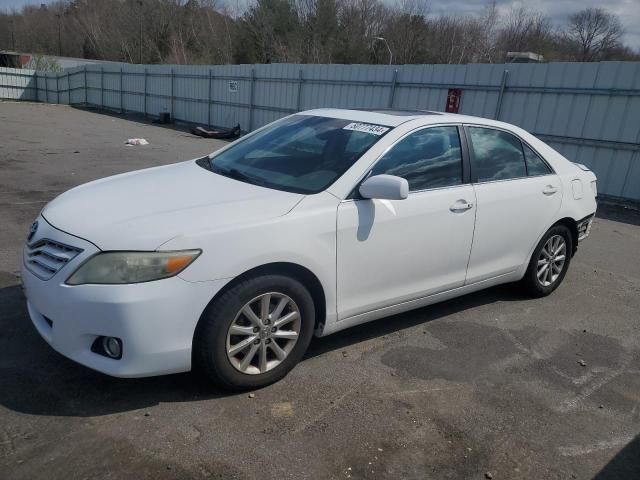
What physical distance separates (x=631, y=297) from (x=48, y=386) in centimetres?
512

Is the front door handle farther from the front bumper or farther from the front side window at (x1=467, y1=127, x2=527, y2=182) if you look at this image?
the front bumper

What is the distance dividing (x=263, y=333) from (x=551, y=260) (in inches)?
121

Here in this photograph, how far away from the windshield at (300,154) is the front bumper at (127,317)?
1.01 meters

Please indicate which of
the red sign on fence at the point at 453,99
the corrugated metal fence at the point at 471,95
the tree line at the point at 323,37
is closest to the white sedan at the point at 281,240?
the corrugated metal fence at the point at 471,95

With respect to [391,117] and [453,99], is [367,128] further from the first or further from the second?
[453,99]

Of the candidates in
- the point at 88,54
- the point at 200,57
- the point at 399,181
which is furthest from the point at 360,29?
the point at 399,181

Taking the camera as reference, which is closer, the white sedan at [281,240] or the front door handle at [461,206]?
the white sedan at [281,240]

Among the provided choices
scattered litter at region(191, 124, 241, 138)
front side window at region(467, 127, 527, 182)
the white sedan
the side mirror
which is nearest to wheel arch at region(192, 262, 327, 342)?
the white sedan

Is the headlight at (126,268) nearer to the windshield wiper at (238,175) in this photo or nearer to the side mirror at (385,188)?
the windshield wiper at (238,175)

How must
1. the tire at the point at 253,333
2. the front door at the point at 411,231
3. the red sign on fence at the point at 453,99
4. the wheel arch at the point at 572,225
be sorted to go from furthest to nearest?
the red sign on fence at the point at 453,99, the wheel arch at the point at 572,225, the front door at the point at 411,231, the tire at the point at 253,333

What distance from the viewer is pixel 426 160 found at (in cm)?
384

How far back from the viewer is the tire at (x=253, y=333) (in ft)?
9.37

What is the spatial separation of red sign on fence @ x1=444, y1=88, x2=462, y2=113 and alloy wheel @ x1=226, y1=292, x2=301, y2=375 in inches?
429

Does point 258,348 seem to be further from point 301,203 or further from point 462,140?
point 462,140
